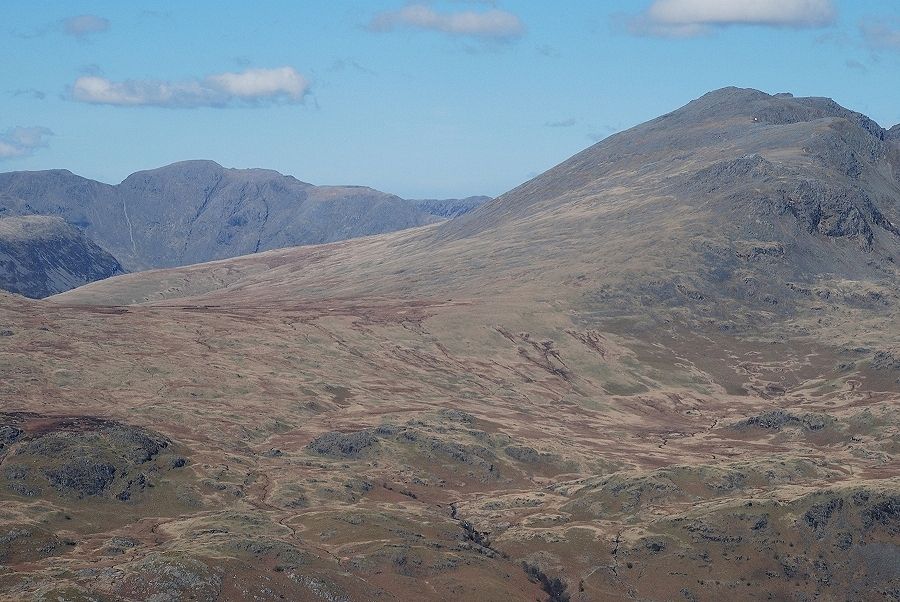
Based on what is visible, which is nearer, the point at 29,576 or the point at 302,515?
the point at 29,576

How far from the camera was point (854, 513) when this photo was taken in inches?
7756

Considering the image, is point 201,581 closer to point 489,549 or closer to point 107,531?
point 107,531

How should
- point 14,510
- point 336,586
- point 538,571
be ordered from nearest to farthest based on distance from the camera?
point 336,586 → point 14,510 → point 538,571

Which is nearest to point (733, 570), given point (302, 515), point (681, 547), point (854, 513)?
point (681, 547)

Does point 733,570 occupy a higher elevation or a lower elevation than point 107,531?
lower

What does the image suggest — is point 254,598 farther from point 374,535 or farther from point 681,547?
point 681,547

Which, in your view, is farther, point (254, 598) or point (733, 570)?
point (733, 570)

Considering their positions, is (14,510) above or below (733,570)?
above

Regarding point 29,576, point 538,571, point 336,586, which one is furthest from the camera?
point 538,571

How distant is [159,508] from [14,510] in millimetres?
27351

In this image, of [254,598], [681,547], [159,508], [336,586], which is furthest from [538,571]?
[159,508]

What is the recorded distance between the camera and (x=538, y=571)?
616ft

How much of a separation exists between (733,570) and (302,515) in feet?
264

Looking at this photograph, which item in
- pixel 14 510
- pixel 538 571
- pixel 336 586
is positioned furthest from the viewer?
pixel 538 571
